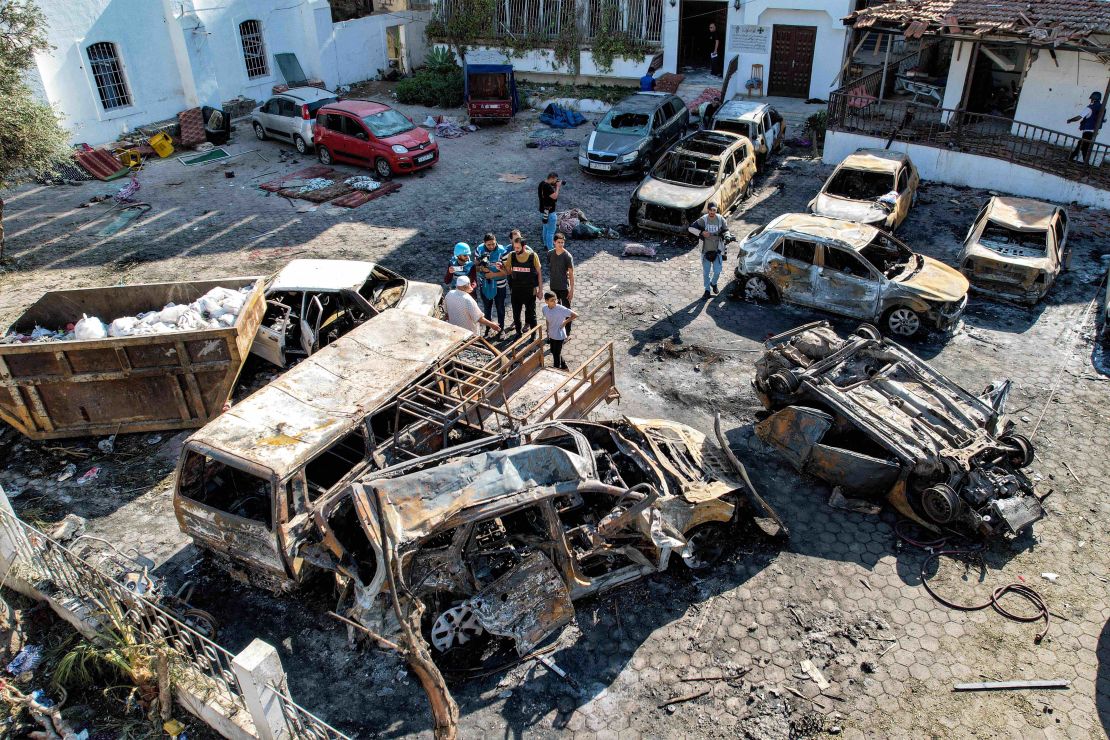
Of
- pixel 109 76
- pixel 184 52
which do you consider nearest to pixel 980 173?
pixel 184 52

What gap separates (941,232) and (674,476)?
10842mm

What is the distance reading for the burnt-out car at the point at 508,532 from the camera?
6.45 meters

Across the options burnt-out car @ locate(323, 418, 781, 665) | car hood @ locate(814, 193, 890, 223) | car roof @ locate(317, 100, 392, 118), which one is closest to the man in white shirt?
burnt-out car @ locate(323, 418, 781, 665)

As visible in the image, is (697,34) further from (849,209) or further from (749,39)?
(849,209)

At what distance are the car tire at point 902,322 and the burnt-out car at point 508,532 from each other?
566cm

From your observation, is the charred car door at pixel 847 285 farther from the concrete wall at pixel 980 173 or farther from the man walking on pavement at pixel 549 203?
the concrete wall at pixel 980 173

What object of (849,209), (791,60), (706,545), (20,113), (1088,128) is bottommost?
(706,545)

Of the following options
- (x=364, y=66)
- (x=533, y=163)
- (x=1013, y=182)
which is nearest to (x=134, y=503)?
(x=533, y=163)

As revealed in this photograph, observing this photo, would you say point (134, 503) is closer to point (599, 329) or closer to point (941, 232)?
point (599, 329)

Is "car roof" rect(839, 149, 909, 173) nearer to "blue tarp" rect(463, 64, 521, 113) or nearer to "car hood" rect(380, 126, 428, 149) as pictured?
"car hood" rect(380, 126, 428, 149)

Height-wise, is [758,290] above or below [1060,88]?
below

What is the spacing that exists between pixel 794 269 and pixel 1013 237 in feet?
14.6

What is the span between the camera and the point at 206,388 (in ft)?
31.2

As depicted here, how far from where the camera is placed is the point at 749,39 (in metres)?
23.6
